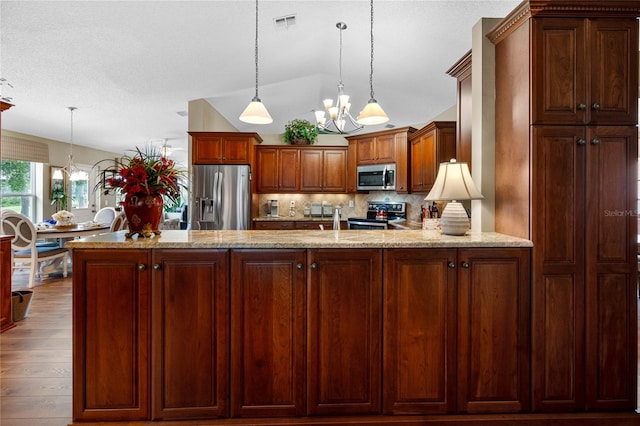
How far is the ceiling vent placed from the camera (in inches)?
146

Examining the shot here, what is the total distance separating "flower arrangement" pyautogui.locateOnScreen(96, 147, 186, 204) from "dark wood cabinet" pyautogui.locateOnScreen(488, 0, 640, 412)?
1995 millimetres

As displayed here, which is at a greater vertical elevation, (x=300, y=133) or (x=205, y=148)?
(x=300, y=133)

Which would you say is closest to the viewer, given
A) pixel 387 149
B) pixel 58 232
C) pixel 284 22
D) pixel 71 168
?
pixel 284 22

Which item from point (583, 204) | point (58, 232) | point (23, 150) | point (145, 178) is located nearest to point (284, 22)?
point (145, 178)

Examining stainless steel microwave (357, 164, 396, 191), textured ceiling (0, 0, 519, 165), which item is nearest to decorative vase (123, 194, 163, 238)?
textured ceiling (0, 0, 519, 165)

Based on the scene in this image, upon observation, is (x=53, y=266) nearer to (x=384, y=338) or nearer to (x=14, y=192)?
(x=14, y=192)

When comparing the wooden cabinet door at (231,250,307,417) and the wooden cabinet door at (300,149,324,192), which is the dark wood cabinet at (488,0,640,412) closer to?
the wooden cabinet door at (231,250,307,417)

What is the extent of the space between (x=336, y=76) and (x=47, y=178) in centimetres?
634

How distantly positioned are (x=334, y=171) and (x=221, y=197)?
211cm

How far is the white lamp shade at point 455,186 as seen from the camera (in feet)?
6.75

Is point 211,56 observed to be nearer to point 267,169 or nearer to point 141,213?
point 267,169

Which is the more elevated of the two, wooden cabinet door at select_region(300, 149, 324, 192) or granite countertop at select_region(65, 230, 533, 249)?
wooden cabinet door at select_region(300, 149, 324, 192)

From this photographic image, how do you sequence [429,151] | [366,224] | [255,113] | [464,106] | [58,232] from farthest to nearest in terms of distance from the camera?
[366,224], [58,232], [429,151], [255,113], [464,106]

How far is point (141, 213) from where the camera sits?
1890 millimetres
